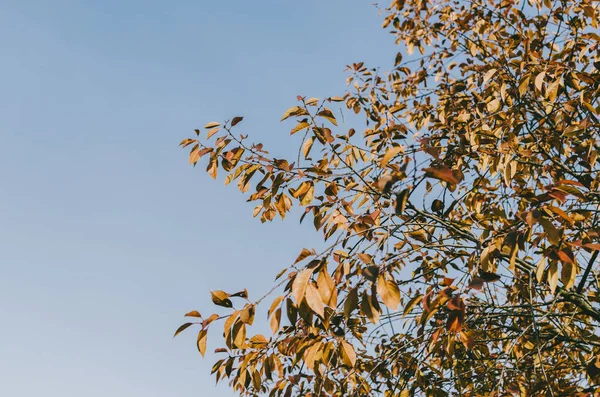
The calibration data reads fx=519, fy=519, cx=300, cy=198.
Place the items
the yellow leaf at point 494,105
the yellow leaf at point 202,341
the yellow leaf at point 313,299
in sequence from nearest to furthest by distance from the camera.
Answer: the yellow leaf at point 313,299 → the yellow leaf at point 202,341 → the yellow leaf at point 494,105

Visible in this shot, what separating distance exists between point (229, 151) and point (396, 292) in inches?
65.8

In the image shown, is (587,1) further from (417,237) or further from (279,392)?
(279,392)

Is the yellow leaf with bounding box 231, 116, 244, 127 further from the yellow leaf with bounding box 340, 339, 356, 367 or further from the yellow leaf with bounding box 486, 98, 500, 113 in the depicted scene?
the yellow leaf with bounding box 486, 98, 500, 113

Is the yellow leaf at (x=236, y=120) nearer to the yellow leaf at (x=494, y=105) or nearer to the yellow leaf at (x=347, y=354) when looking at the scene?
the yellow leaf at (x=347, y=354)

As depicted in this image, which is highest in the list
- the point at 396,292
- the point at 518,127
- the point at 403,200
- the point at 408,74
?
the point at 408,74

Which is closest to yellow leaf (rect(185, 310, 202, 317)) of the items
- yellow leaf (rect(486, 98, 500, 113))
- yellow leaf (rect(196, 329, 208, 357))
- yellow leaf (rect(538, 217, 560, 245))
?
yellow leaf (rect(196, 329, 208, 357))

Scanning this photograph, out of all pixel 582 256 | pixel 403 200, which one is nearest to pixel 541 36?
pixel 582 256

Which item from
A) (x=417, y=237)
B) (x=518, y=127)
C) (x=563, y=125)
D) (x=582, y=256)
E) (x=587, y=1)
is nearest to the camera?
(x=417, y=237)

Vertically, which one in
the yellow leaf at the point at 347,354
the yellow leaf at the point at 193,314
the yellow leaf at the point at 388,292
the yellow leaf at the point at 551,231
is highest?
the yellow leaf at the point at 193,314

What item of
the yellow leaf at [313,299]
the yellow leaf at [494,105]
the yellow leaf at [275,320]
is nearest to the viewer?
the yellow leaf at [313,299]

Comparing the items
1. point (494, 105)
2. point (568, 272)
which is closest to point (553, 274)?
point (568, 272)

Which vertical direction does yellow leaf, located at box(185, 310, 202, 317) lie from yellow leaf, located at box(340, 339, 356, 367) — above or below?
above

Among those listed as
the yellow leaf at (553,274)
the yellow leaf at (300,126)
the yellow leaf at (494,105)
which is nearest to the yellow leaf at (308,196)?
the yellow leaf at (300,126)

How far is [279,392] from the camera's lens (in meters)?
2.81
